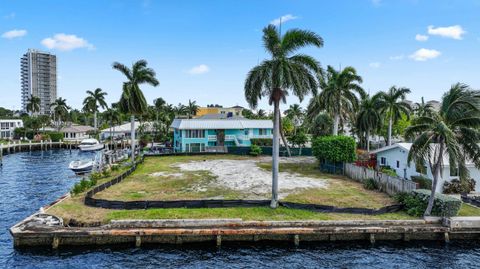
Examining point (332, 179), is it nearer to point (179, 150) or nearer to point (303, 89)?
point (303, 89)

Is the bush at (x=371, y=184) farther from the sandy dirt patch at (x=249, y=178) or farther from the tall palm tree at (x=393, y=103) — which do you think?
the tall palm tree at (x=393, y=103)

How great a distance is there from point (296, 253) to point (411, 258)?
253 inches

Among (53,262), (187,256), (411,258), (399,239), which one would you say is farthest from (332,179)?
(53,262)

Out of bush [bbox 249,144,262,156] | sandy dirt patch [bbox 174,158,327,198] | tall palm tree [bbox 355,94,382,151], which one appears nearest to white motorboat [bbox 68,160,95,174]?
sandy dirt patch [bbox 174,158,327,198]

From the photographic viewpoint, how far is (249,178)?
36438 mm

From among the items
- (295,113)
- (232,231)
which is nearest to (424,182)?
(232,231)

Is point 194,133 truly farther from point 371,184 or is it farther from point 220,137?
point 371,184

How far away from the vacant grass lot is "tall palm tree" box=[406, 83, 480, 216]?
5.11 meters

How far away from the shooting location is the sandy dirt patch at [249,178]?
31.5 m

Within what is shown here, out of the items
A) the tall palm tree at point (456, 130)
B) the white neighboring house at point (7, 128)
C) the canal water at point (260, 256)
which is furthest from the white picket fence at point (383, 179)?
the white neighboring house at point (7, 128)

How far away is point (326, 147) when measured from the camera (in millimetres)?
40156

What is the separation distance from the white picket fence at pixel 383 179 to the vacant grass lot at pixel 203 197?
848mm

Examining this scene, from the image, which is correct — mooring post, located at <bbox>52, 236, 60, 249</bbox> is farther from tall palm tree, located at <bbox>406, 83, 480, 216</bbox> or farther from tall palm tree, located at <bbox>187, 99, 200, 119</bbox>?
tall palm tree, located at <bbox>187, 99, 200, 119</bbox>

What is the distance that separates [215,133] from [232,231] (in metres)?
43.9
